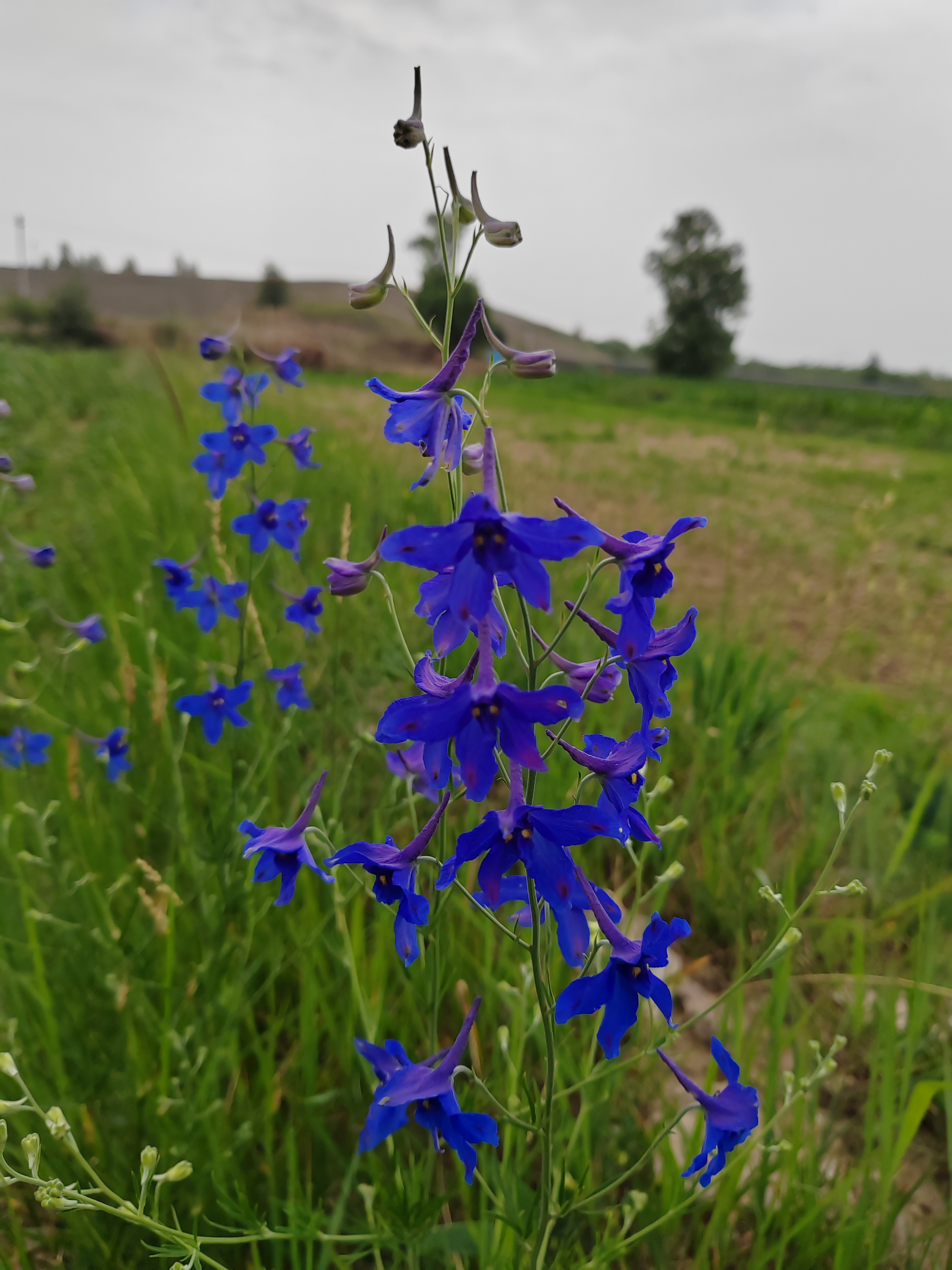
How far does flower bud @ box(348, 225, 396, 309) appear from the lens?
1.01 meters

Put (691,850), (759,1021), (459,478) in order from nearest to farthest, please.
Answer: (459,478) < (759,1021) < (691,850)

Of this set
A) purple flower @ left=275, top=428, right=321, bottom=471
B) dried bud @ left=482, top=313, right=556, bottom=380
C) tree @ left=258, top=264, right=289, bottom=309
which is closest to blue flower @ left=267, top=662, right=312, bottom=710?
purple flower @ left=275, top=428, right=321, bottom=471

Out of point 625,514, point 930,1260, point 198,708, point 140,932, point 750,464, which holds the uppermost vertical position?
point 750,464

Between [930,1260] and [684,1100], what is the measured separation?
0.47 metres

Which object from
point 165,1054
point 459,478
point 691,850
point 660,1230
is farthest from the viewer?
point 691,850

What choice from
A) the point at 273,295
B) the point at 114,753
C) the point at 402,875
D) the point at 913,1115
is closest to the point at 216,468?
the point at 114,753

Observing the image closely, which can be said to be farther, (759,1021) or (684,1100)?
(759,1021)

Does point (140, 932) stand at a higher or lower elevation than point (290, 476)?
lower

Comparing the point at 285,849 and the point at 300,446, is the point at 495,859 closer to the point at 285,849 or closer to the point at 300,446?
the point at 285,849

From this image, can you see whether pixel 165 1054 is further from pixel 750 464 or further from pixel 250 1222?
pixel 750 464

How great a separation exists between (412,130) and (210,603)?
1.68 meters

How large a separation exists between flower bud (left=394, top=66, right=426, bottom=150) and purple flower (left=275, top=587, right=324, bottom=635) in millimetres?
1117

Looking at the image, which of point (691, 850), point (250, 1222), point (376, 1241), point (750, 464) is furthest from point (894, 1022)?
point (750, 464)

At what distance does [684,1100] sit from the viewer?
159 centimetres
